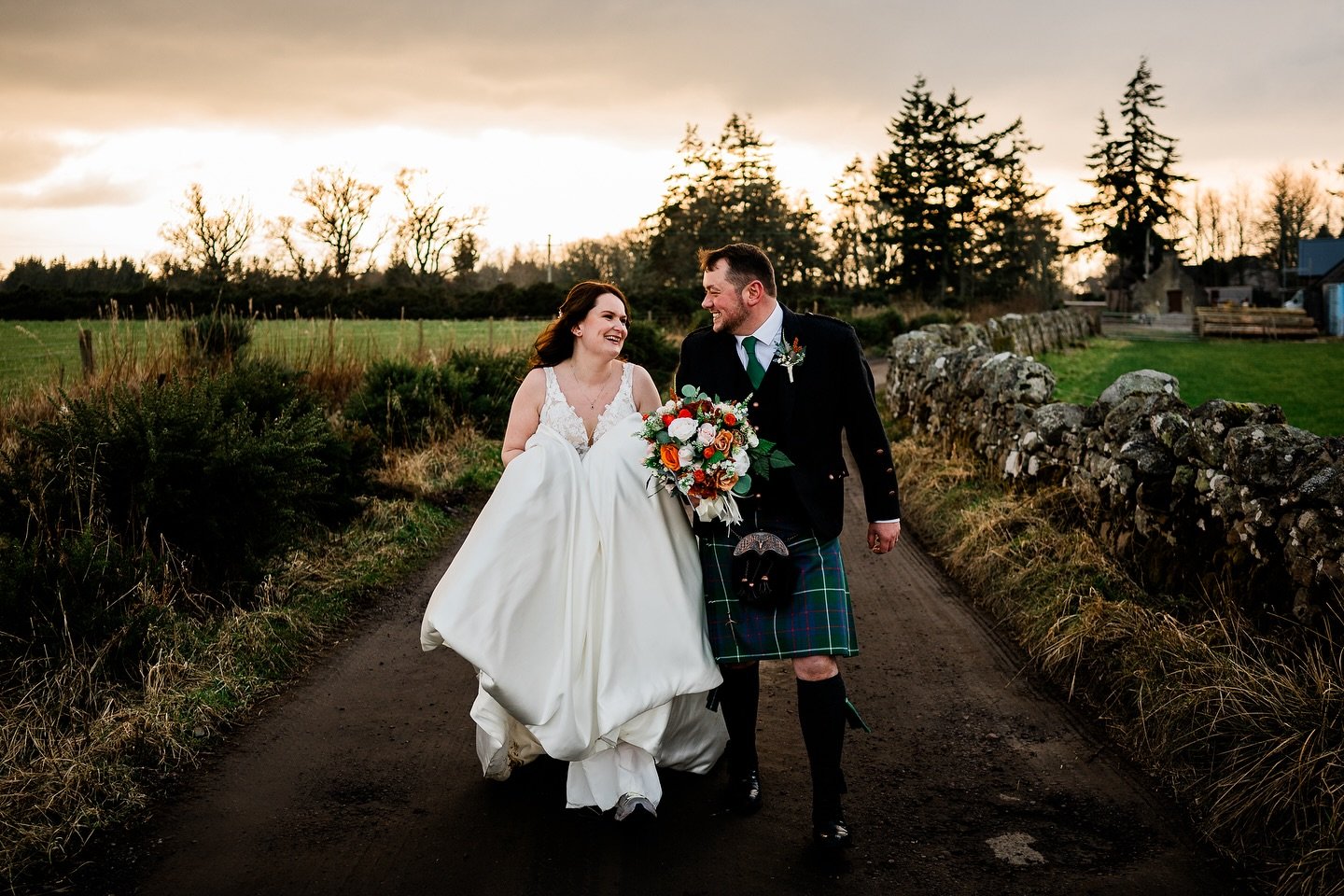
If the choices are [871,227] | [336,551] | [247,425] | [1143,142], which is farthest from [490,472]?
[1143,142]

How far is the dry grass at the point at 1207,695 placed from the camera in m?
3.37

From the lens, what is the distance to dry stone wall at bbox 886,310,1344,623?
438 cm

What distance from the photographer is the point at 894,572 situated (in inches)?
309

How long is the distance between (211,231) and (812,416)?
47061 millimetres

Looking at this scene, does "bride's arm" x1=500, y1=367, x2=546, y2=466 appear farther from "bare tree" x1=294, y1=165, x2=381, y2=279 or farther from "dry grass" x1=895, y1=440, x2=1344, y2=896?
"bare tree" x1=294, y1=165, x2=381, y2=279

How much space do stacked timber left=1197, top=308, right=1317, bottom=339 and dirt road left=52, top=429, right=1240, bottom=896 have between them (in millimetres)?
34816

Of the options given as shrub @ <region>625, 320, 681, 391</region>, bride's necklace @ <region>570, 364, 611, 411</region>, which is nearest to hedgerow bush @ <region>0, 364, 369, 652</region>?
bride's necklace @ <region>570, 364, 611, 411</region>

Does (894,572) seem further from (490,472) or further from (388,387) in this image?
(388,387)

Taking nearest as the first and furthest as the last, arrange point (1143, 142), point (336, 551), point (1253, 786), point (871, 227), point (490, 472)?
point (1253, 786) → point (336, 551) → point (490, 472) → point (871, 227) → point (1143, 142)

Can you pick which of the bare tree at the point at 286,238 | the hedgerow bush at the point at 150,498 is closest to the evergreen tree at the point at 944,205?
the bare tree at the point at 286,238

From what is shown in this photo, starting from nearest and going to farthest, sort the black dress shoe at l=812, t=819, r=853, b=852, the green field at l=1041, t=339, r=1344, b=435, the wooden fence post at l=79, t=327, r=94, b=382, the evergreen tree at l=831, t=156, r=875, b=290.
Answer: the black dress shoe at l=812, t=819, r=853, b=852 < the wooden fence post at l=79, t=327, r=94, b=382 < the green field at l=1041, t=339, r=1344, b=435 < the evergreen tree at l=831, t=156, r=875, b=290

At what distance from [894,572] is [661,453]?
469cm

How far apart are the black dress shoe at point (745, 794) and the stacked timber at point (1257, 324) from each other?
120 feet

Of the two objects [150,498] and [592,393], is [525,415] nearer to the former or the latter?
[592,393]
